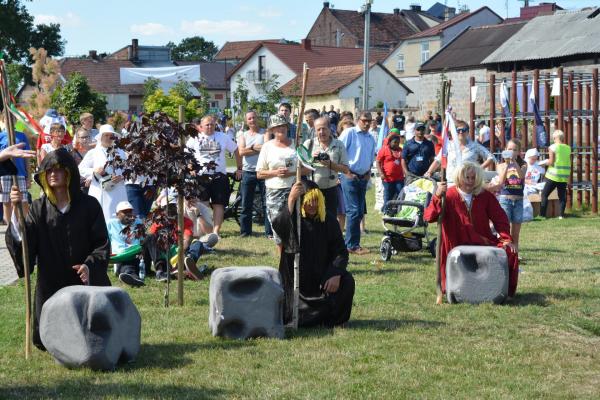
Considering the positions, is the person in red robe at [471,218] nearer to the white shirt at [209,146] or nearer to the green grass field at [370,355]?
the green grass field at [370,355]

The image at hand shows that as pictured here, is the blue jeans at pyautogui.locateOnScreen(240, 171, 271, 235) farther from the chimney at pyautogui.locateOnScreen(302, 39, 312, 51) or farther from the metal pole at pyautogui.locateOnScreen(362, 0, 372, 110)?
the chimney at pyautogui.locateOnScreen(302, 39, 312, 51)

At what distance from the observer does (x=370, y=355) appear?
7.77m

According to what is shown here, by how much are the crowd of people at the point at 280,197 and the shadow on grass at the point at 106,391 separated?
1092mm

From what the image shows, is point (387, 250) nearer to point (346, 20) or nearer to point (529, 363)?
point (529, 363)

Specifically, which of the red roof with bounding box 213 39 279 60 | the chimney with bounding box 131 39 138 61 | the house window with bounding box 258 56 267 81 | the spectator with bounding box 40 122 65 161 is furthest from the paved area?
the red roof with bounding box 213 39 279 60

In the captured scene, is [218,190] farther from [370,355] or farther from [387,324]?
[370,355]

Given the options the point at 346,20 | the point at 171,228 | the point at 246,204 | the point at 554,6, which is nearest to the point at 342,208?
the point at 246,204

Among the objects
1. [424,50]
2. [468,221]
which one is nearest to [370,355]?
[468,221]

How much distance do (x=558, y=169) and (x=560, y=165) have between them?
9 centimetres

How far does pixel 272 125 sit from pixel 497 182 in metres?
2.94

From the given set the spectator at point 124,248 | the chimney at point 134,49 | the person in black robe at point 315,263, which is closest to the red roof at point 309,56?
the chimney at point 134,49

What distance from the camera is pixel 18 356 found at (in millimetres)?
7797

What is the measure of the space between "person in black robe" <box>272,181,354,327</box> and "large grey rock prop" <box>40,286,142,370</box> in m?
1.88

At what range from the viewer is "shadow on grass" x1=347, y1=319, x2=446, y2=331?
29.2 feet
